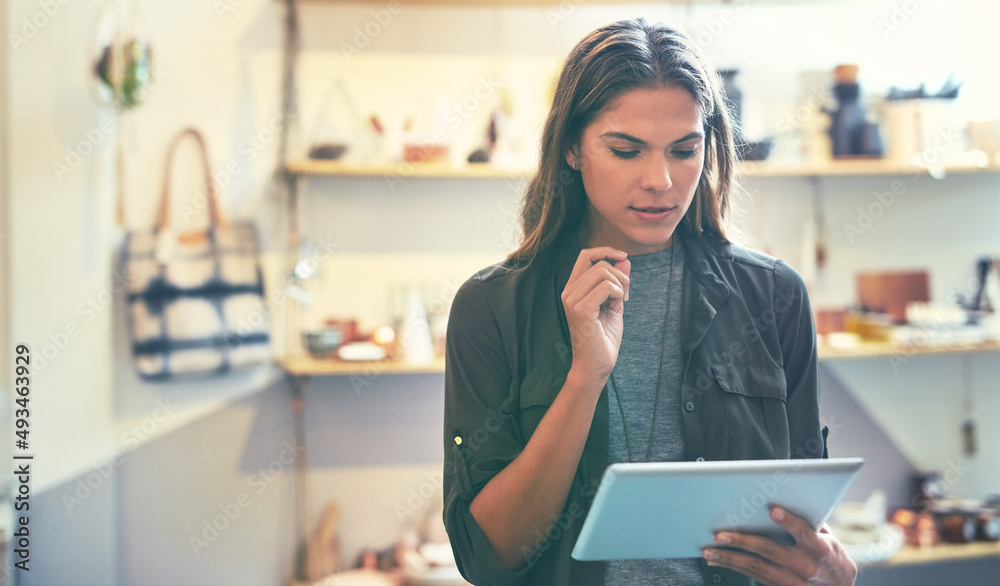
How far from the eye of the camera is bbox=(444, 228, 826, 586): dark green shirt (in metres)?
1.03

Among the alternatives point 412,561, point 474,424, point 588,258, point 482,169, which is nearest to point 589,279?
point 588,258

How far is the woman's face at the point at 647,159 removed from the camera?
40.7 inches

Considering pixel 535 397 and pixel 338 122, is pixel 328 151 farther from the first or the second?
pixel 535 397

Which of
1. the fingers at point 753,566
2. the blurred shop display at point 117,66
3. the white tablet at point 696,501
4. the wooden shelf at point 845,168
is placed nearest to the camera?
the white tablet at point 696,501

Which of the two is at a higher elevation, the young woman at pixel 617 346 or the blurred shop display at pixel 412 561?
the young woman at pixel 617 346

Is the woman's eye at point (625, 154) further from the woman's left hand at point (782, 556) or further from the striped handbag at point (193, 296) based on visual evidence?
the striped handbag at point (193, 296)

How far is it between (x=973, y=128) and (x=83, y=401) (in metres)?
3.16

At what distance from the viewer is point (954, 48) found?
114 inches

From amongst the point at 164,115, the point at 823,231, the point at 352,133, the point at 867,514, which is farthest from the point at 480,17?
the point at 867,514

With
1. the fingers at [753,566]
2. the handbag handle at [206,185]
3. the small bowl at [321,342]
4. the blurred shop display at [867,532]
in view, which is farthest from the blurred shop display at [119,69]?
the blurred shop display at [867,532]

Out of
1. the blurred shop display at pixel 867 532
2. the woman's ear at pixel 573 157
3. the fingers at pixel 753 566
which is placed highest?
the woman's ear at pixel 573 157

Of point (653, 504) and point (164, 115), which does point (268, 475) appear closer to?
point (164, 115)

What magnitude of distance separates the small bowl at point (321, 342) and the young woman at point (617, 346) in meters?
1.50

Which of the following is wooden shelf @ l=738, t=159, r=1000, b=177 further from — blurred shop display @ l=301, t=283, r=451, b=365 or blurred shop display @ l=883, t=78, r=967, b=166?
blurred shop display @ l=301, t=283, r=451, b=365
